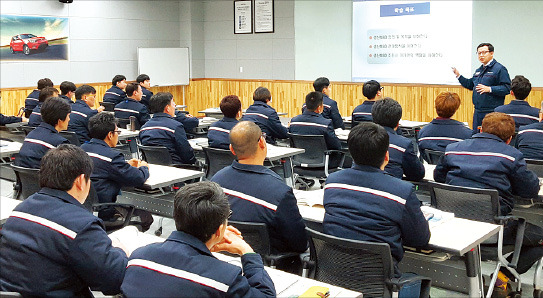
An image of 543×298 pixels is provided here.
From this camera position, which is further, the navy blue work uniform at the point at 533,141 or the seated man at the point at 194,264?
the navy blue work uniform at the point at 533,141

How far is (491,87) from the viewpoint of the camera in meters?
7.23

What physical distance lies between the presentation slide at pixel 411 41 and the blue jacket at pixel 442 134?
5.56 m

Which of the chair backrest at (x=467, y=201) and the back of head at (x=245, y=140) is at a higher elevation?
the back of head at (x=245, y=140)

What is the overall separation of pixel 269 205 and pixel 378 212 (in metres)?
0.59

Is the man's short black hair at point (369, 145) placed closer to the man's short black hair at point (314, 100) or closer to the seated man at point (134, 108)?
the man's short black hair at point (314, 100)

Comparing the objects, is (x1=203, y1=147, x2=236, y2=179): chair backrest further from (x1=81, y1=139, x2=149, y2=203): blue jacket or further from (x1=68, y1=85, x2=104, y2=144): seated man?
(x1=68, y1=85, x2=104, y2=144): seated man

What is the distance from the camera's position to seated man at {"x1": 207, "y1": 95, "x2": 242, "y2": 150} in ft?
19.1

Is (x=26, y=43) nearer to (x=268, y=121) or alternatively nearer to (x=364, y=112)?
(x=268, y=121)

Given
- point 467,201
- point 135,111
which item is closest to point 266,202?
point 467,201

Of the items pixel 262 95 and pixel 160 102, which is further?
pixel 262 95

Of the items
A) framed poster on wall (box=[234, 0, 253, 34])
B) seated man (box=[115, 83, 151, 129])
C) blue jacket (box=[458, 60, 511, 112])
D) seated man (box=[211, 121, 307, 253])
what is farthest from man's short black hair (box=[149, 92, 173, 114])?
framed poster on wall (box=[234, 0, 253, 34])

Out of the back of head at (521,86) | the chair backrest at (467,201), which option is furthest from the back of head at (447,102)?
the chair backrest at (467,201)

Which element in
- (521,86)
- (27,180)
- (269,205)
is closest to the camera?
(269,205)

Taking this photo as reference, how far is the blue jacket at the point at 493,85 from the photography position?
286 inches
